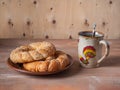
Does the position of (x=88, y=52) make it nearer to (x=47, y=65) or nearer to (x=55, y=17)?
(x=47, y=65)

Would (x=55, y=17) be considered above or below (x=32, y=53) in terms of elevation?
above

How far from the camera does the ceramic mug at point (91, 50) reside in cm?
92

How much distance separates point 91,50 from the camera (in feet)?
3.02

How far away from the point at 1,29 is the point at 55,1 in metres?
0.40

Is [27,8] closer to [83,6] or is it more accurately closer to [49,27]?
[49,27]

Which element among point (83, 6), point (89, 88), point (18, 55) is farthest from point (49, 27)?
point (89, 88)

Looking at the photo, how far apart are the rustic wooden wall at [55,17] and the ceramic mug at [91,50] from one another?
54 cm

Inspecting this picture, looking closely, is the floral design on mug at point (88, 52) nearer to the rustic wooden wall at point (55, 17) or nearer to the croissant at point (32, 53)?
the croissant at point (32, 53)

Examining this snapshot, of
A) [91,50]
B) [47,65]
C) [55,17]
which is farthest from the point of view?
[55,17]

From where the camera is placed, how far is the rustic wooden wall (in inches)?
56.6

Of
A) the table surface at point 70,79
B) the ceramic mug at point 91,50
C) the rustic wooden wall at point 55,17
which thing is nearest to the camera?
the table surface at point 70,79

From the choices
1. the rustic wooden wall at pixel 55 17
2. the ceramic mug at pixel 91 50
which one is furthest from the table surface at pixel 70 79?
the rustic wooden wall at pixel 55 17

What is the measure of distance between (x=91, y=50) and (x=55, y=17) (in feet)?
1.98

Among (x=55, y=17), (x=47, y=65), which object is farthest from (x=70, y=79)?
(x=55, y=17)
